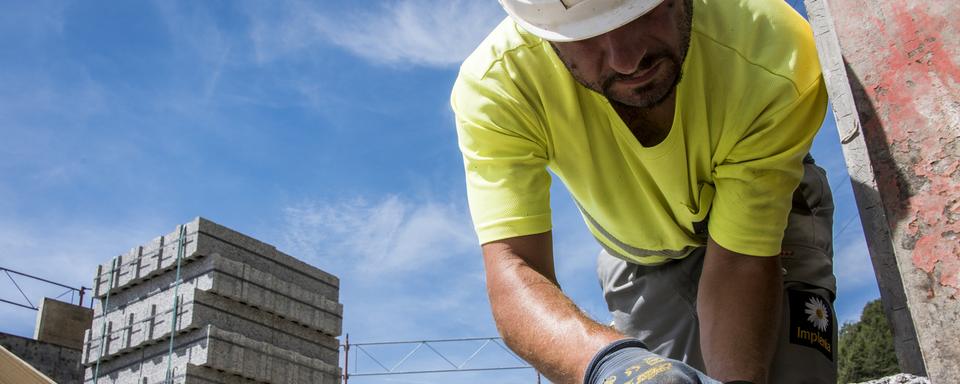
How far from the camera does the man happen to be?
2146 mm

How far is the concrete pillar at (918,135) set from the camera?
1.67m

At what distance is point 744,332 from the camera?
8.33 feet

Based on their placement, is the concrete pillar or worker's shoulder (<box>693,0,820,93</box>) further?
worker's shoulder (<box>693,0,820,93</box>)

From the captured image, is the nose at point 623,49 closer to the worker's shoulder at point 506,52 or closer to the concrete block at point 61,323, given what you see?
the worker's shoulder at point 506,52

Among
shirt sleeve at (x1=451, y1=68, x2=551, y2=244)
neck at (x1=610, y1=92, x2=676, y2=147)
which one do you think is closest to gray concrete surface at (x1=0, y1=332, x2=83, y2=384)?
shirt sleeve at (x1=451, y1=68, x2=551, y2=244)

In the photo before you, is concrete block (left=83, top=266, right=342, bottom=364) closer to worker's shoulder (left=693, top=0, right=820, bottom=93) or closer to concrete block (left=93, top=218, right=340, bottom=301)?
concrete block (left=93, top=218, right=340, bottom=301)

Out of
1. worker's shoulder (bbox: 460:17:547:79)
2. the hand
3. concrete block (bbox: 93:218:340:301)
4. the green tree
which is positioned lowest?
the hand

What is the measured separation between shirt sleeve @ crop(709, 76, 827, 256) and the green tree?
23716 mm

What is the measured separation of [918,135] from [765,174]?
70cm

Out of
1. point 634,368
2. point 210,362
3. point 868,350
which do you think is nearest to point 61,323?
point 210,362

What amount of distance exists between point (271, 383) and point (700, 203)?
275 inches

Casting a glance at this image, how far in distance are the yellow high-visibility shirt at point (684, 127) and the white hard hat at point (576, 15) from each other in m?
0.17

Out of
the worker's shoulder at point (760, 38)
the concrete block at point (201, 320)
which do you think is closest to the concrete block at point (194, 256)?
the concrete block at point (201, 320)

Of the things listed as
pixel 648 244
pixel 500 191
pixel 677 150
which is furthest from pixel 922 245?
pixel 648 244
